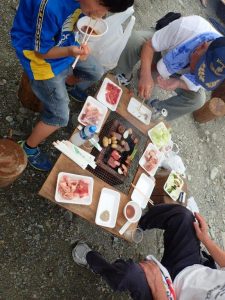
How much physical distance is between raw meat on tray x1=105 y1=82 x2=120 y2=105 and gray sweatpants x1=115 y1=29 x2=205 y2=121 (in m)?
0.74

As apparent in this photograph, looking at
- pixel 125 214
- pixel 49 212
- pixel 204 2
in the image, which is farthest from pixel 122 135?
pixel 204 2

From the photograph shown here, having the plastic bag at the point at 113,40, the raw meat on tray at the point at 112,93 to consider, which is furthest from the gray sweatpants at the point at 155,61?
the raw meat on tray at the point at 112,93

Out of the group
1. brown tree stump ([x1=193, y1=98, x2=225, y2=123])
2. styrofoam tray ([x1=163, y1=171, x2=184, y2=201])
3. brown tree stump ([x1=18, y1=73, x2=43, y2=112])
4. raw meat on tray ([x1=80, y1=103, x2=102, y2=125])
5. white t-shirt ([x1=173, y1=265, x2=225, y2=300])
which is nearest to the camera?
white t-shirt ([x1=173, y1=265, x2=225, y2=300])

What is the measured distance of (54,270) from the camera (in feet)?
12.3

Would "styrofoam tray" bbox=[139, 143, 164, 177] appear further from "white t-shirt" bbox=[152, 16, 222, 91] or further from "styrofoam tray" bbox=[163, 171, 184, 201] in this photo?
"white t-shirt" bbox=[152, 16, 222, 91]

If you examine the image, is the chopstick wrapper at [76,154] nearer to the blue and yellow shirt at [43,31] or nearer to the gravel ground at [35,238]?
the blue and yellow shirt at [43,31]

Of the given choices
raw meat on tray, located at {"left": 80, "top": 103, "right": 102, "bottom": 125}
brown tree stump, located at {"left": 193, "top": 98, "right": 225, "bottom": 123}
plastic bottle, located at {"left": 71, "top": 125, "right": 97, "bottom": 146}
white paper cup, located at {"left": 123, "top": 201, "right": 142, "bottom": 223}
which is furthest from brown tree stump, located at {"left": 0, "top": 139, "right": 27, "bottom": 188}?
brown tree stump, located at {"left": 193, "top": 98, "right": 225, "bottom": 123}

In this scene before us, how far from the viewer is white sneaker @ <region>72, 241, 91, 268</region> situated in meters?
3.86

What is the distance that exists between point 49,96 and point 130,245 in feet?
7.53

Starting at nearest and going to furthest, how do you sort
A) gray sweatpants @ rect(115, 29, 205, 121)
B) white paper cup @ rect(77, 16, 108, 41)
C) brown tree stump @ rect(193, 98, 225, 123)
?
1. white paper cup @ rect(77, 16, 108, 41)
2. gray sweatpants @ rect(115, 29, 205, 121)
3. brown tree stump @ rect(193, 98, 225, 123)

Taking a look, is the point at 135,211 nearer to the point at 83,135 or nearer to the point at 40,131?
the point at 83,135

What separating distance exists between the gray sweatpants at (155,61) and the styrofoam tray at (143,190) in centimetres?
106

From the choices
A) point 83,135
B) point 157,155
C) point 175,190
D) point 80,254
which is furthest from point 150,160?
point 80,254

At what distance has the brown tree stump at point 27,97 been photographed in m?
3.90
